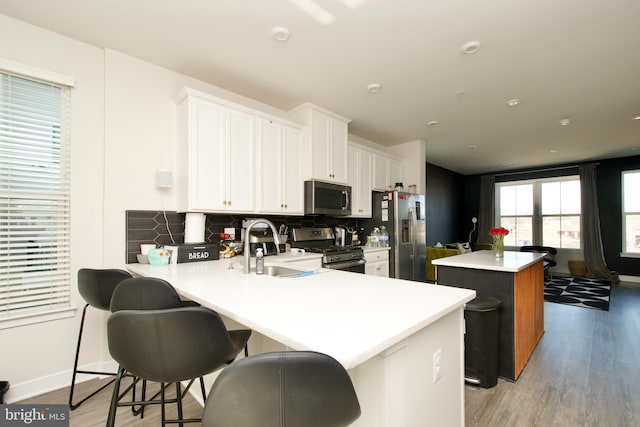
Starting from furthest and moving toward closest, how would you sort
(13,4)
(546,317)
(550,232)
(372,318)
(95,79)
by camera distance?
(550,232) < (546,317) < (95,79) < (13,4) < (372,318)

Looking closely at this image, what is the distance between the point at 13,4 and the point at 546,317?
5971 millimetres

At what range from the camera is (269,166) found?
120 inches

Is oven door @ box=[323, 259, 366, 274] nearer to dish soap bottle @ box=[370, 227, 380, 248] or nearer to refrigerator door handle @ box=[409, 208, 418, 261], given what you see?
dish soap bottle @ box=[370, 227, 380, 248]

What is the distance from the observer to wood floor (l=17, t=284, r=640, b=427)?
1.76 m

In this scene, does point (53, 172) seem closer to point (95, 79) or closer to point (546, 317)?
point (95, 79)

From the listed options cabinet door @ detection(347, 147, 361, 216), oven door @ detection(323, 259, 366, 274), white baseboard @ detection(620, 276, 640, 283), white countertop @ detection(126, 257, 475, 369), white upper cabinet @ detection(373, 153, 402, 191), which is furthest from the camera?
white baseboard @ detection(620, 276, 640, 283)

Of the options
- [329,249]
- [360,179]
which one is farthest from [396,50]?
[329,249]

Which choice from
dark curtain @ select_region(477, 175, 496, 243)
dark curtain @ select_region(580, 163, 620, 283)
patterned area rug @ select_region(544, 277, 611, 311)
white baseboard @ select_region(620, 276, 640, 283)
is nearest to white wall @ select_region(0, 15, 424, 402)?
patterned area rug @ select_region(544, 277, 611, 311)

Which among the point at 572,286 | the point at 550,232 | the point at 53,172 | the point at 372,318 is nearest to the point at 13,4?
the point at 53,172

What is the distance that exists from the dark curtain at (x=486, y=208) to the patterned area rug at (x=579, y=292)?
1855mm

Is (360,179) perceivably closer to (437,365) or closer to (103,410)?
(437,365)

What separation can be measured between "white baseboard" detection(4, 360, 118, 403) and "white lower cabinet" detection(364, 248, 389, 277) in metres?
2.82

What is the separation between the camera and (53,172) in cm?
215

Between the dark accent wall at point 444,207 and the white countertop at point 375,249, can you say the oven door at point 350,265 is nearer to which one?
the white countertop at point 375,249
